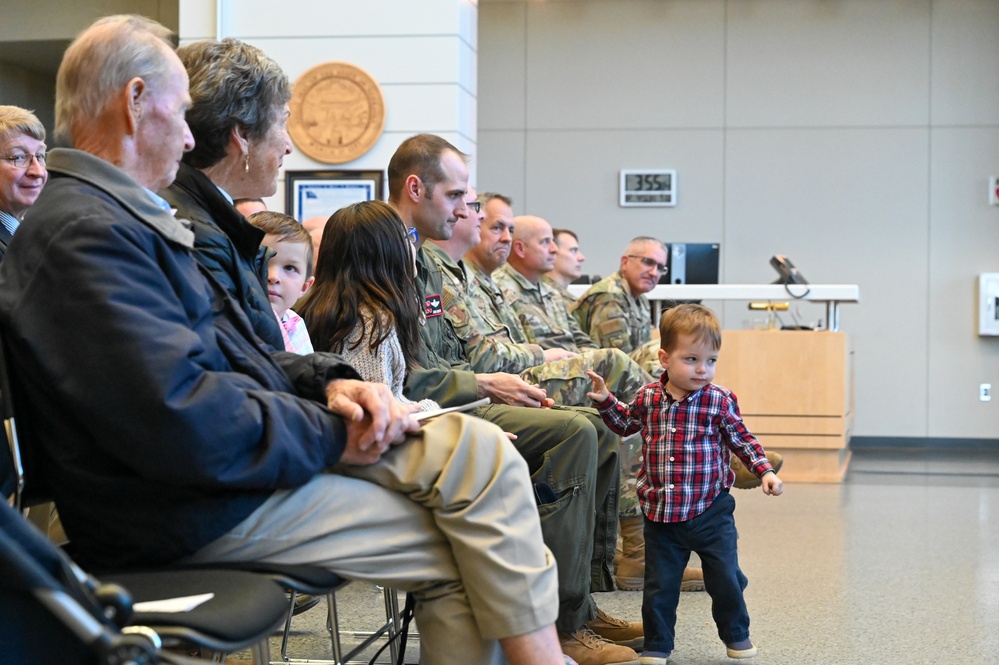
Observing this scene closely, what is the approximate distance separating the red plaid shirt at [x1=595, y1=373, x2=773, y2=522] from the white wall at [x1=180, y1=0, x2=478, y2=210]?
4108 millimetres

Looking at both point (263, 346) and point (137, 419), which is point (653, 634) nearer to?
point (263, 346)

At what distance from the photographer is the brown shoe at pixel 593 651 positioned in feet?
8.39

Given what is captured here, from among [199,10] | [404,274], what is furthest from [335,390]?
[199,10]

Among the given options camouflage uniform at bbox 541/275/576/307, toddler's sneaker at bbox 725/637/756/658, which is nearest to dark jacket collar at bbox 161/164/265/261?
toddler's sneaker at bbox 725/637/756/658

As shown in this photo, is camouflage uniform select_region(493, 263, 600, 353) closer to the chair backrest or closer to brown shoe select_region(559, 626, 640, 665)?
brown shoe select_region(559, 626, 640, 665)

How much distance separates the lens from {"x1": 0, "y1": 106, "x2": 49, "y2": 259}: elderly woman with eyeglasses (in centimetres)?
298

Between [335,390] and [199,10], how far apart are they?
224 inches

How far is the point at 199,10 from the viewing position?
6.71 meters

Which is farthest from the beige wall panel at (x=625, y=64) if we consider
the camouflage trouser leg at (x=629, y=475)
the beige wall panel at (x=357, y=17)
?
the camouflage trouser leg at (x=629, y=475)

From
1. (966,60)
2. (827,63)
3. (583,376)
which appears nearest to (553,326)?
(583,376)

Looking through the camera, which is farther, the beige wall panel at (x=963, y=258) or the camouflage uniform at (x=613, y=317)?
the beige wall panel at (x=963, y=258)

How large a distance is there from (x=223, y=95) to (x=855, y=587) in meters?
2.54

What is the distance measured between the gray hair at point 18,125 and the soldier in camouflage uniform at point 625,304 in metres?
2.53

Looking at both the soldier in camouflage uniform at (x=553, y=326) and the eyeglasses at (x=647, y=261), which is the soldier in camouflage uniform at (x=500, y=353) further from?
the eyeglasses at (x=647, y=261)
